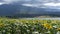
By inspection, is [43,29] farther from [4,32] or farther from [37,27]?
[4,32]

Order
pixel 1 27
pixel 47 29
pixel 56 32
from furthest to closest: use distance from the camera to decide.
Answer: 1. pixel 1 27
2. pixel 47 29
3. pixel 56 32

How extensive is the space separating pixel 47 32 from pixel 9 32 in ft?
2.28

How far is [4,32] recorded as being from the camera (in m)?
3.46

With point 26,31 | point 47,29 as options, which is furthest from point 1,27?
point 47,29

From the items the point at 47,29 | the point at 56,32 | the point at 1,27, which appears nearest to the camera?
the point at 56,32

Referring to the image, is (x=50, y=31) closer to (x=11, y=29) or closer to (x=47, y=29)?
(x=47, y=29)

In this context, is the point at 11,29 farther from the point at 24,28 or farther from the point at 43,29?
the point at 43,29

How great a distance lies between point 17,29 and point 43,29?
0.46 m

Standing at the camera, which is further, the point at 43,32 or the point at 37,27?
the point at 37,27

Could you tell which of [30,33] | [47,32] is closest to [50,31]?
[47,32]

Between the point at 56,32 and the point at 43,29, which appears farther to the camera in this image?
the point at 43,29

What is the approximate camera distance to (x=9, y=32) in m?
3.52

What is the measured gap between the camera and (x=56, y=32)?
10.6 ft

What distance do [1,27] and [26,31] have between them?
635mm
